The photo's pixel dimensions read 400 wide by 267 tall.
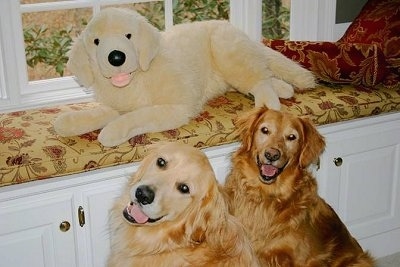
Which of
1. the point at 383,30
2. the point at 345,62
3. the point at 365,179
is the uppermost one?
the point at 383,30

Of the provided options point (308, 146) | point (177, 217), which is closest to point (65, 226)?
point (177, 217)

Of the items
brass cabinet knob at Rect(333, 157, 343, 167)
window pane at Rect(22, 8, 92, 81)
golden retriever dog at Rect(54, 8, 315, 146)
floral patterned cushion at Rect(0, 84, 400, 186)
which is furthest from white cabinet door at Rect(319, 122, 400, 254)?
window pane at Rect(22, 8, 92, 81)

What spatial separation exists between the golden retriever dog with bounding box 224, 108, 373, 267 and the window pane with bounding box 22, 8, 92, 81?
94cm

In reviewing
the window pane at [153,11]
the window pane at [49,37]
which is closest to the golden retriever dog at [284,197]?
the window pane at [153,11]

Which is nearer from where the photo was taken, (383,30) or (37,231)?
(37,231)

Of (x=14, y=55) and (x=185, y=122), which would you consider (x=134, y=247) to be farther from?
(x=14, y=55)

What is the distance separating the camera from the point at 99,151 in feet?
7.22

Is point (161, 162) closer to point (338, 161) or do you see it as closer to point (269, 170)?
point (269, 170)

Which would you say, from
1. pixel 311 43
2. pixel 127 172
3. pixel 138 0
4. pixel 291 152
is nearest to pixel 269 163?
pixel 291 152

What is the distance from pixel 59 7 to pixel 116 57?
2.08 feet

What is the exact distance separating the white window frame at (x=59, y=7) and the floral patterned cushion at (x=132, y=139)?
135 mm

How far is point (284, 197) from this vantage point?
2295mm

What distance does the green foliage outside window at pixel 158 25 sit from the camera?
2754 millimetres

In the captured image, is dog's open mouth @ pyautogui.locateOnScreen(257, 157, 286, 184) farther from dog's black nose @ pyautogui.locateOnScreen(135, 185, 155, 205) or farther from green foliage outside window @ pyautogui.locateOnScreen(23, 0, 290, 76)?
green foliage outside window @ pyautogui.locateOnScreen(23, 0, 290, 76)
